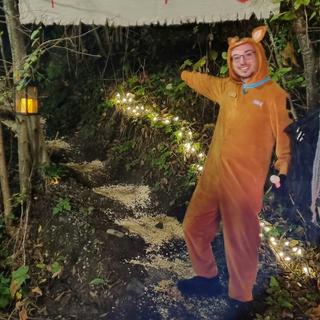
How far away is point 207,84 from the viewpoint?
395 centimetres

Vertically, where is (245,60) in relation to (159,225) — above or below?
above

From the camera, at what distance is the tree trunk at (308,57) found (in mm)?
4152

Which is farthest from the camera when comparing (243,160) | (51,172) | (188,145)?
(188,145)

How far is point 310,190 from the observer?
4012 mm

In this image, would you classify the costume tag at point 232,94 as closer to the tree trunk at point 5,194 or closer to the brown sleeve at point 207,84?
the brown sleeve at point 207,84

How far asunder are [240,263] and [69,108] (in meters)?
7.71

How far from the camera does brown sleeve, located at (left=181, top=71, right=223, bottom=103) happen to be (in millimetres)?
3832

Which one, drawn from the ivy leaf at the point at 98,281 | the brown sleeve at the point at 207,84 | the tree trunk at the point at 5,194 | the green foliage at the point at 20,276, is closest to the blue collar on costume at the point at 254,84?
the brown sleeve at the point at 207,84

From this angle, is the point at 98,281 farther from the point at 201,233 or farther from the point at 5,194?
the point at 5,194

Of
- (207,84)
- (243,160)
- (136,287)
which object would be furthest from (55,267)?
Answer: (207,84)

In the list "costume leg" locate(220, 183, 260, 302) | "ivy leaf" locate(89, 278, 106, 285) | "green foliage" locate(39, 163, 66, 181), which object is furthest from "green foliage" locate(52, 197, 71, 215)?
"costume leg" locate(220, 183, 260, 302)

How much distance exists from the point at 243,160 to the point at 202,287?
1417 millimetres

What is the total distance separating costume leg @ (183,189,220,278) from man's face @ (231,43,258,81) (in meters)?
1.23

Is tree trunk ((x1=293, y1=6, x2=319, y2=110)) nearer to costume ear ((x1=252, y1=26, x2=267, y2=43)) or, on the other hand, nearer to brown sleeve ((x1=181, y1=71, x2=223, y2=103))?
costume ear ((x1=252, y1=26, x2=267, y2=43))
